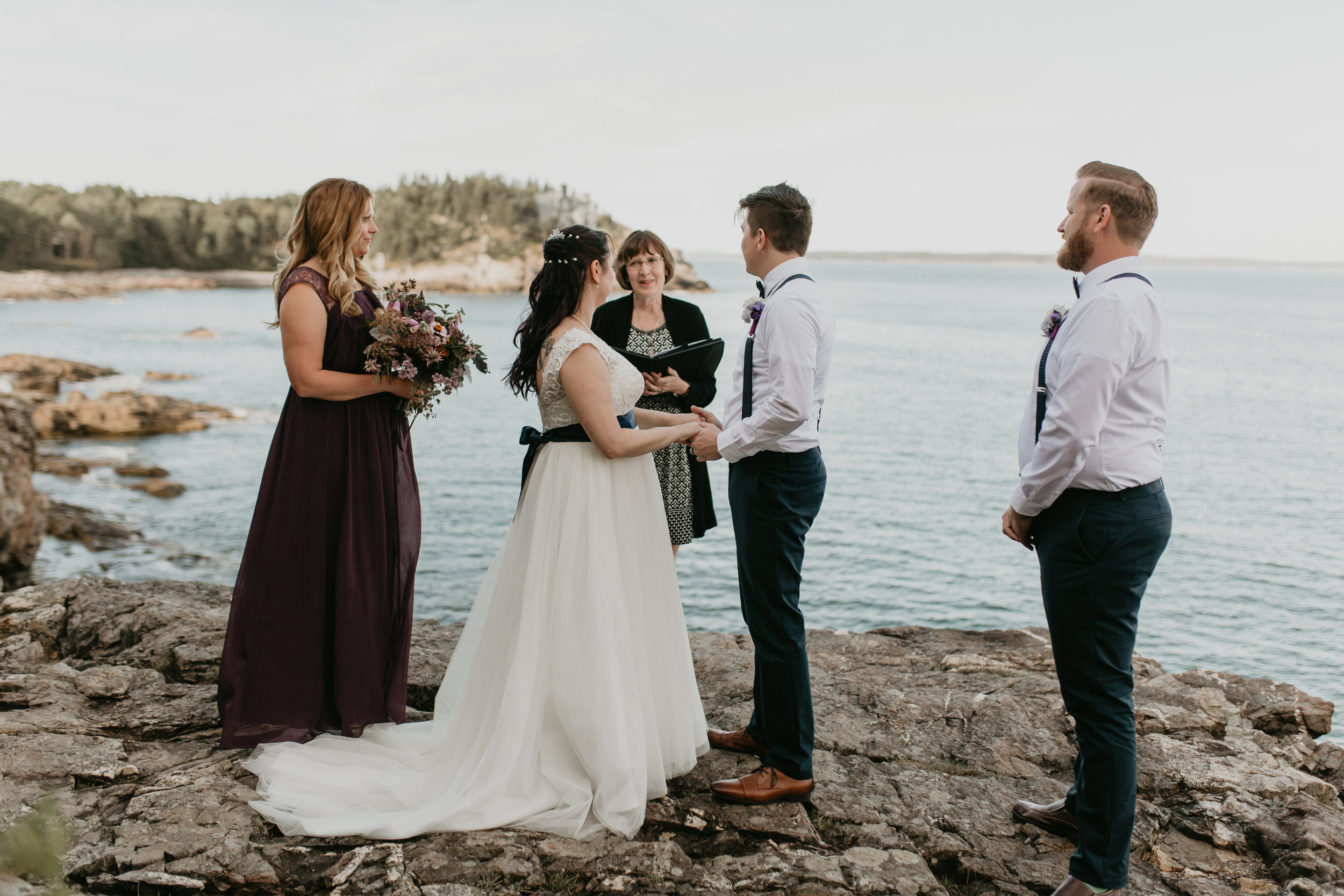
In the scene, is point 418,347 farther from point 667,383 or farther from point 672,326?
point 672,326

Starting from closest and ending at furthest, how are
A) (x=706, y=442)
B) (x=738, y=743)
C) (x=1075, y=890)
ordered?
1. (x=1075, y=890)
2. (x=706, y=442)
3. (x=738, y=743)

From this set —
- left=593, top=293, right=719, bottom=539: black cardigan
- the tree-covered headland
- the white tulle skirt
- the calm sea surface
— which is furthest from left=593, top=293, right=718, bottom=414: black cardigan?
the tree-covered headland

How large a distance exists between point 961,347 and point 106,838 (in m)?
55.3

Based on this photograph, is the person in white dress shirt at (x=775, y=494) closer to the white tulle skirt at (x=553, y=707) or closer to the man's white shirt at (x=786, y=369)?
the man's white shirt at (x=786, y=369)

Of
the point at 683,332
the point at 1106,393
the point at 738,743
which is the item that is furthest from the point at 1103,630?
the point at 683,332

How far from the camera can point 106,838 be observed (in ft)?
10.4

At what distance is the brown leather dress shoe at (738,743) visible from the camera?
409 centimetres

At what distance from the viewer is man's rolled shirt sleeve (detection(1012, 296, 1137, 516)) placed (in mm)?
2912

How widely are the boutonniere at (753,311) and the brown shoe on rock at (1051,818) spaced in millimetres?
2360

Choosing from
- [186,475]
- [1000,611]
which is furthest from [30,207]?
[1000,611]

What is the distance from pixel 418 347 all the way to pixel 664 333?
1935 millimetres

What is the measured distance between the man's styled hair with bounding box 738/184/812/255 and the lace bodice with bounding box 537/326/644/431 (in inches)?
31.6

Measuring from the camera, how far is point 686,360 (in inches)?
183

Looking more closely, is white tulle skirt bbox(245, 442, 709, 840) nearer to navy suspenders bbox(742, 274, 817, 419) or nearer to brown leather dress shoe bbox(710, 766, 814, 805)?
brown leather dress shoe bbox(710, 766, 814, 805)
